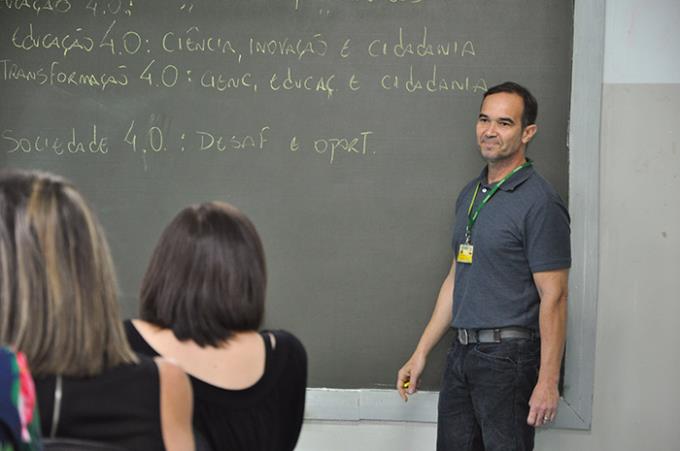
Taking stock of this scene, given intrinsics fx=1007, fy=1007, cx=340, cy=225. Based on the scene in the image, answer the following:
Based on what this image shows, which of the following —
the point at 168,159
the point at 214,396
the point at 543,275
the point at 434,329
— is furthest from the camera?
the point at 168,159

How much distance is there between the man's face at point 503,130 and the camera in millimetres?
2947

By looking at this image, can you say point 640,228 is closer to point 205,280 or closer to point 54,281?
point 205,280

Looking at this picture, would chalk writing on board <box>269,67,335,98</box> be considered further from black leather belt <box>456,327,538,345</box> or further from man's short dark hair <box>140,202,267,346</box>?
man's short dark hair <box>140,202,267,346</box>

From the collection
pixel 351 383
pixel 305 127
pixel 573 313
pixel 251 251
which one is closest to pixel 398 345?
pixel 351 383

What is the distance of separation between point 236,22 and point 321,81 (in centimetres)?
35

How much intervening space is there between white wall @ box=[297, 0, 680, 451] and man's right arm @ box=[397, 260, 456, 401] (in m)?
0.50

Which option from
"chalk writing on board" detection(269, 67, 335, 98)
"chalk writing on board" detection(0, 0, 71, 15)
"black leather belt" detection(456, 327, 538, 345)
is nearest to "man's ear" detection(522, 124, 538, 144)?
"black leather belt" detection(456, 327, 538, 345)

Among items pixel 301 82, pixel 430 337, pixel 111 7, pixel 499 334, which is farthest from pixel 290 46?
pixel 499 334

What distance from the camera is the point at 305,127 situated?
3.33m

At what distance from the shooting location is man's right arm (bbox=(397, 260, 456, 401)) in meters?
3.15

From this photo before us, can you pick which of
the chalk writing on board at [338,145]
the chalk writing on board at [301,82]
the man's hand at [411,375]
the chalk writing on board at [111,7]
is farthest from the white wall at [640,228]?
the chalk writing on board at [111,7]

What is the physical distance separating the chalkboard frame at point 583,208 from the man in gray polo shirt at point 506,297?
275 millimetres

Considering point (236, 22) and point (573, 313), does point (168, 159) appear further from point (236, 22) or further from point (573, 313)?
point (573, 313)

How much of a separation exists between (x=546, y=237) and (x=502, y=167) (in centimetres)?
27
